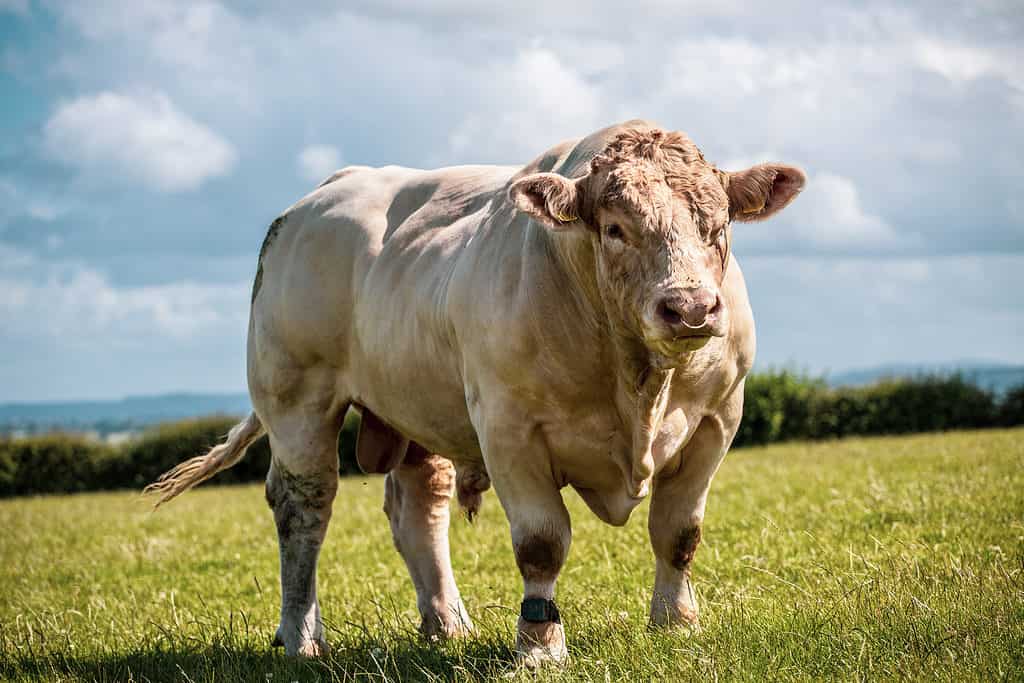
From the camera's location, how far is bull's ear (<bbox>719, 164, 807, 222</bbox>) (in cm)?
484

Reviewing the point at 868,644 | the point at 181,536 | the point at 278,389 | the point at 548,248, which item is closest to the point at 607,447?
the point at 548,248

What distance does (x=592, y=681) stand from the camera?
4.57 metres

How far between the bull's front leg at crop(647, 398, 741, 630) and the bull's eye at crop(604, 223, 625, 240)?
1279 mm

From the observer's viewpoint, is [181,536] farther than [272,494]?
Yes

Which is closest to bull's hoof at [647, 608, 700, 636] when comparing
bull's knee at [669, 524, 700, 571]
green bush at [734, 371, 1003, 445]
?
bull's knee at [669, 524, 700, 571]

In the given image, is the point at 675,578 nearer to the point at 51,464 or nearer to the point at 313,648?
the point at 313,648

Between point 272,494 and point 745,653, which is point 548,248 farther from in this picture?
point 272,494

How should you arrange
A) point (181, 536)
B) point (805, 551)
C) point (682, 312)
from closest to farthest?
1. point (682, 312)
2. point (805, 551)
3. point (181, 536)

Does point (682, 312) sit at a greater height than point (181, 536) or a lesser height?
greater

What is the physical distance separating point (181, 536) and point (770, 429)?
16.6 meters

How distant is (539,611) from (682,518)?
929mm

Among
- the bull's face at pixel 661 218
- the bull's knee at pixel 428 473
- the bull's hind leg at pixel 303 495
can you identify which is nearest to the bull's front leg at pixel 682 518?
the bull's face at pixel 661 218

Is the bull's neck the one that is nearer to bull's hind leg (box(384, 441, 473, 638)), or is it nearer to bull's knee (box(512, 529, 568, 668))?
bull's knee (box(512, 529, 568, 668))

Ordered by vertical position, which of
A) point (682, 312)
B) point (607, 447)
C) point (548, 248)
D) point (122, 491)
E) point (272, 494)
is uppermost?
point (548, 248)
